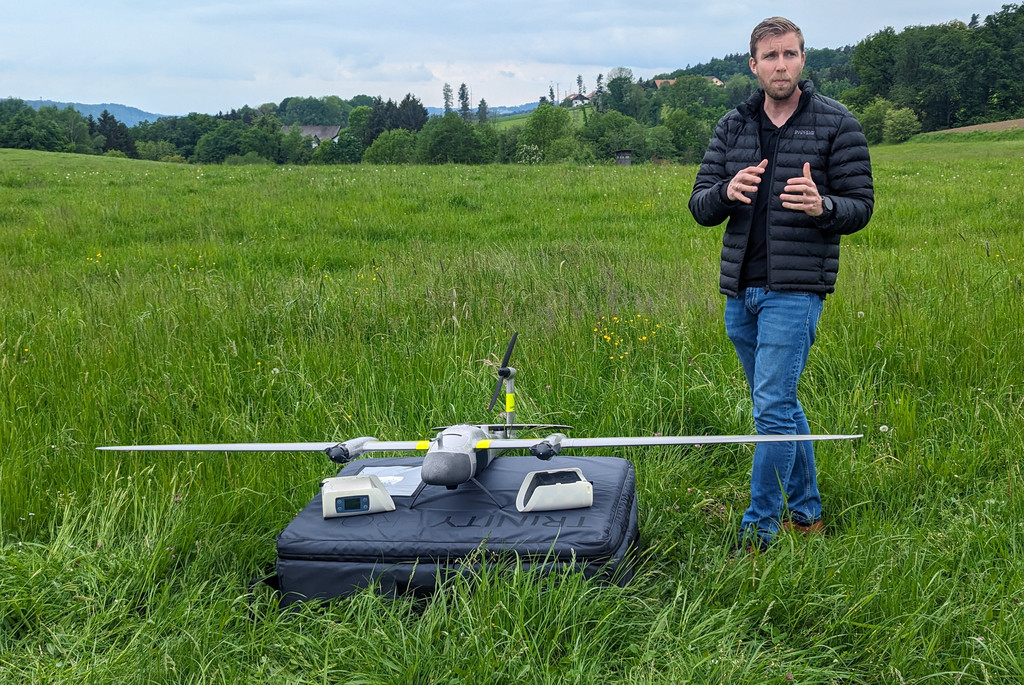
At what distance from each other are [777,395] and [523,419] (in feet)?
5.06

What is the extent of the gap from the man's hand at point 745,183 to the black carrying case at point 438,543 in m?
1.26

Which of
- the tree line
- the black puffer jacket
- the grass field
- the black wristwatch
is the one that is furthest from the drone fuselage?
the tree line

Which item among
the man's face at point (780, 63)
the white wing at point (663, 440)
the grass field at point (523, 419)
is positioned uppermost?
the man's face at point (780, 63)

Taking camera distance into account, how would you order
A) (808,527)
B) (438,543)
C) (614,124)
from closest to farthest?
(438,543), (808,527), (614,124)

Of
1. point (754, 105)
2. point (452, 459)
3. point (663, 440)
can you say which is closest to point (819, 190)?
point (754, 105)

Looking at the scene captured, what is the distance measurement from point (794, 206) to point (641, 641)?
1680mm

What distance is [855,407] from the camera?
4.20 m

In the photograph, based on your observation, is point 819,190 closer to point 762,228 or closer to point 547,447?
point 762,228

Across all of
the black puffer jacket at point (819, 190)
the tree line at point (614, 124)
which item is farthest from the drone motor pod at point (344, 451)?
the tree line at point (614, 124)

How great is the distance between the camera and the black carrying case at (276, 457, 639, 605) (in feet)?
8.31

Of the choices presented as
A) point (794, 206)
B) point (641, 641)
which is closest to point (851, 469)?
point (794, 206)

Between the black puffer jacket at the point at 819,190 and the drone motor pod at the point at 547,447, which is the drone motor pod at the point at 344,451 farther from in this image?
the black puffer jacket at the point at 819,190

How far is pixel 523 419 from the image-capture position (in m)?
4.21

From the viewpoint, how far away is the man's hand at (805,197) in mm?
2830
